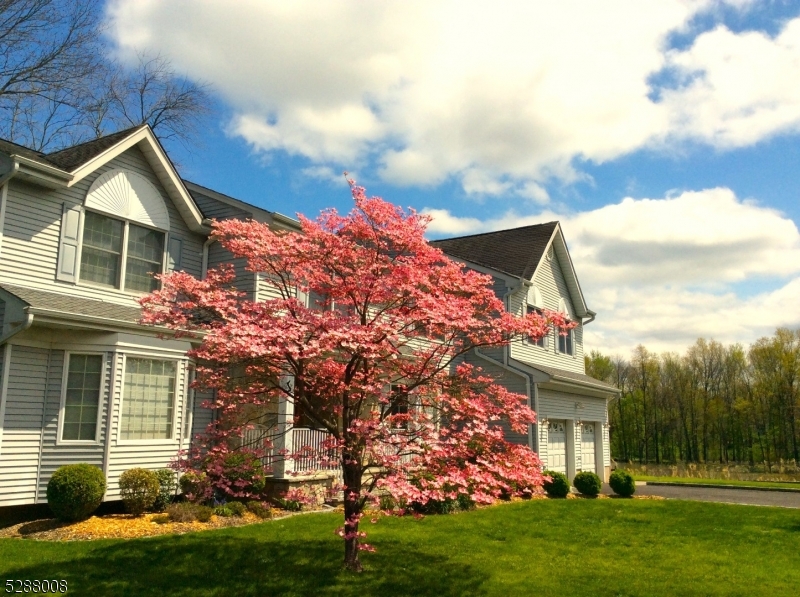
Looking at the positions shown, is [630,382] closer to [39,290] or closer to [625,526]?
[625,526]

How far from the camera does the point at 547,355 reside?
24.6 metres

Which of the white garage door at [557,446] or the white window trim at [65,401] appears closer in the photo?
the white window trim at [65,401]

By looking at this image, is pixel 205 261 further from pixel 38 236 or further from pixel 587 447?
pixel 587 447

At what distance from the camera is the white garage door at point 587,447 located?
25.0 meters

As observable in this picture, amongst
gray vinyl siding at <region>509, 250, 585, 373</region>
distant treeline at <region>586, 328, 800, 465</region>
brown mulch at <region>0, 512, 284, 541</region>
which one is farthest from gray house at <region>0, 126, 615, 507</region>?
distant treeline at <region>586, 328, 800, 465</region>

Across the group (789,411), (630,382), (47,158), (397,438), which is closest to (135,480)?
(397,438)

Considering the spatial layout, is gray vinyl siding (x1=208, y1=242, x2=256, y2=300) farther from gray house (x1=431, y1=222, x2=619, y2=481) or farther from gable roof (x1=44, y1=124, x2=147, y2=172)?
gray house (x1=431, y1=222, x2=619, y2=481)

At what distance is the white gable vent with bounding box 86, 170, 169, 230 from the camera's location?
1370 cm

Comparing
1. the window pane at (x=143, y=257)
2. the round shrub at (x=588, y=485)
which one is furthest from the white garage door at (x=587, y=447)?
the window pane at (x=143, y=257)

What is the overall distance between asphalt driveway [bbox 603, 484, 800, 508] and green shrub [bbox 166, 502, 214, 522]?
49.8 ft

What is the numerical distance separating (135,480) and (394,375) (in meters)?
6.29

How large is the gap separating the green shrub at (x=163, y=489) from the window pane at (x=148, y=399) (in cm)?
96

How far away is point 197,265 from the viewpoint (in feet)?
51.4
